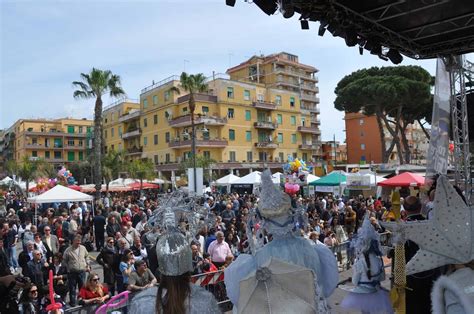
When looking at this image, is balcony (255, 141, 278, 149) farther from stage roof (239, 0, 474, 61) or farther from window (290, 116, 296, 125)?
stage roof (239, 0, 474, 61)

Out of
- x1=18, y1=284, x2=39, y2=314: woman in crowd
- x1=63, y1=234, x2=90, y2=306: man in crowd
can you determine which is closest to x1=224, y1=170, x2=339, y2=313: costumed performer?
x1=18, y1=284, x2=39, y2=314: woman in crowd

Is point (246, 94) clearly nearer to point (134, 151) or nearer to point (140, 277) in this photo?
point (134, 151)

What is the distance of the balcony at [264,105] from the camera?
164 feet

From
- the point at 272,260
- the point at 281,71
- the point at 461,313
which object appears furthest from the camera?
the point at 281,71

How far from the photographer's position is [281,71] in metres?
62.9

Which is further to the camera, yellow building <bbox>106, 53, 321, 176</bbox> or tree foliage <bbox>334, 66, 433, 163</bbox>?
yellow building <bbox>106, 53, 321, 176</bbox>

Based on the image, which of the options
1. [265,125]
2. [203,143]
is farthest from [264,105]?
[203,143]

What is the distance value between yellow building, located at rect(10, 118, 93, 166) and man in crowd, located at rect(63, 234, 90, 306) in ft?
219

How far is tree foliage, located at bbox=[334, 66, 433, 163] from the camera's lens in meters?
34.5

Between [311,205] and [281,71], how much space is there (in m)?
48.8

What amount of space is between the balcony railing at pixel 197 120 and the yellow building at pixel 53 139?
1226 inches

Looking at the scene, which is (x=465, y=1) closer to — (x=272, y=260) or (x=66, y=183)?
(x=272, y=260)

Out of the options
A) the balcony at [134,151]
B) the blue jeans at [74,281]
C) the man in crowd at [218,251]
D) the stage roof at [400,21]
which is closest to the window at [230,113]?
the balcony at [134,151]

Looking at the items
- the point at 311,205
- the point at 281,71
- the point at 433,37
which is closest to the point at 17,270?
the point at 311,205
